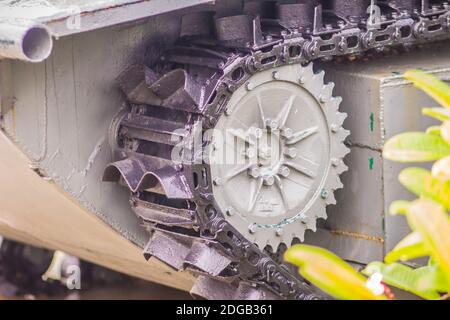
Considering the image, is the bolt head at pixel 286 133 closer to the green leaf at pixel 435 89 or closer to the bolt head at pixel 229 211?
the bolt head at pixel 229 211

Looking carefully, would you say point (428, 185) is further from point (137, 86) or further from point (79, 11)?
point (137, 86)

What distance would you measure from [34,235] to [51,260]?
100 centimetres

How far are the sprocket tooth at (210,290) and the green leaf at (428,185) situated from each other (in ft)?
8.08

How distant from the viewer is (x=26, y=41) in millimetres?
3510

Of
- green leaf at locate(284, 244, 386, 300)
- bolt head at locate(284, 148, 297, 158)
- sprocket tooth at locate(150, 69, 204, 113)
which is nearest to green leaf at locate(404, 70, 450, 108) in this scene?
green leaf at locate(284, 244, 386, 300)

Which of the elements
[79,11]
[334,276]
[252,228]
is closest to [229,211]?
[252,228]

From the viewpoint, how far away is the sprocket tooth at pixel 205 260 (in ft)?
14.3

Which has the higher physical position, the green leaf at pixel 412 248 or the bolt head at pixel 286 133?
the green leaf at pixel 412 248

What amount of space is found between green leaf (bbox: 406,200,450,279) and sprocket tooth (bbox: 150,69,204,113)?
2304 millimetres

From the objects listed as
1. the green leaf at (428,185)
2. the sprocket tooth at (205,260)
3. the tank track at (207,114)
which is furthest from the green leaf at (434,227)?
the sprocket tooth at (205,260)

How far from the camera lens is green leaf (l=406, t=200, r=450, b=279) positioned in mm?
2014

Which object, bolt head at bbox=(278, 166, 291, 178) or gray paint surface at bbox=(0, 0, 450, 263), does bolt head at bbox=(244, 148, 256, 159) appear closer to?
bolt head at bbox=(278, 166, 291, 178)

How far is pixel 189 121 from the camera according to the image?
4.33 metres

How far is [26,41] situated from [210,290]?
166 cm
